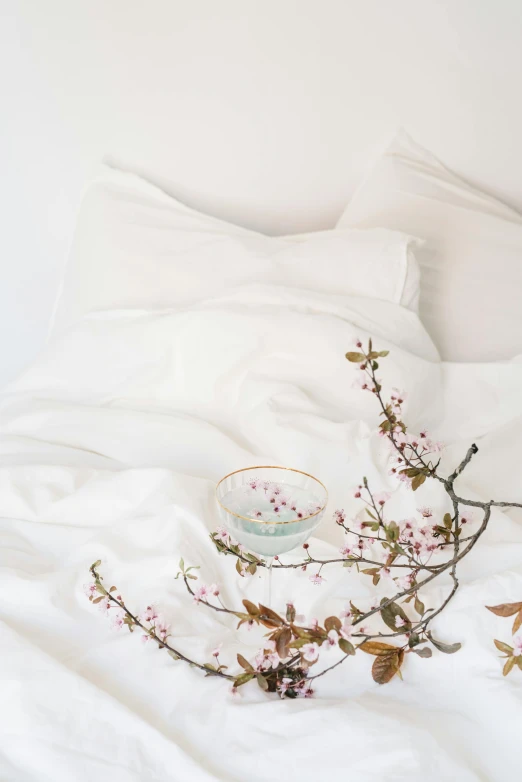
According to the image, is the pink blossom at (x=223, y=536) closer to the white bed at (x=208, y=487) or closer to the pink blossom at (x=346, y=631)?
the white bed at (x=208, y=487)

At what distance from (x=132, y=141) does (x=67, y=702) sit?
150 centimetres

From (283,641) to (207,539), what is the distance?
32 cm

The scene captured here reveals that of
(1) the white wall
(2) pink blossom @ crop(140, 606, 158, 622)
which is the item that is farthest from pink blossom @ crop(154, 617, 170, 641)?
(1) the white wall

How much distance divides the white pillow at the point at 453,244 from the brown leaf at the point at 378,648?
0.93 metres

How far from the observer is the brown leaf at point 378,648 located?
60cm

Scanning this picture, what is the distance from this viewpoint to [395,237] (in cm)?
134

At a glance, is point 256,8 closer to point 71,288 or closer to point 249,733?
point 71,288

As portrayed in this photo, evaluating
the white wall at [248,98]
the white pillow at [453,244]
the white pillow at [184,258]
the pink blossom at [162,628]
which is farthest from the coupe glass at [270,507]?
the white wall at [248,98]

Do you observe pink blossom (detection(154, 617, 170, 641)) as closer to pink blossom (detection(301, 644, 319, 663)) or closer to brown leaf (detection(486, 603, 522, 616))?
pink blossom (detection(301, 644, 319, 663))

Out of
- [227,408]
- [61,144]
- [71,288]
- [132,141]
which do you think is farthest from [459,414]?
[61,144]

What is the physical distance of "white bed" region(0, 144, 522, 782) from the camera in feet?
1.83

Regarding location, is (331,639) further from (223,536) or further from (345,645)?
(223,536)

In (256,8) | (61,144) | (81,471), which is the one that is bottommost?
(81,471)

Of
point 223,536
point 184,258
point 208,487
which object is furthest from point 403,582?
point 184,258
